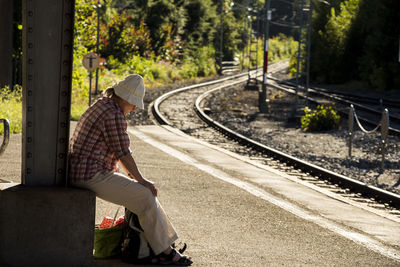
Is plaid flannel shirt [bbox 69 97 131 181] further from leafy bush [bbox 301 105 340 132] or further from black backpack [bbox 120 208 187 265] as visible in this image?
leafy bush [bbox 301 105 340 132]

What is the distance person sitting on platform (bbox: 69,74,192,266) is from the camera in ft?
17.7

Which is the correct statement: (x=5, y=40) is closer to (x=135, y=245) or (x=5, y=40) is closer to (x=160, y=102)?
(x=160, y=102)

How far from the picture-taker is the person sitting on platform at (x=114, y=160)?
5.41 meters

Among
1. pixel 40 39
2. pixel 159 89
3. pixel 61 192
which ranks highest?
pixel 40 39

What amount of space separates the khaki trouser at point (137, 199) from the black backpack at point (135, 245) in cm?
9

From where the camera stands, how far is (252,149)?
16.4 m

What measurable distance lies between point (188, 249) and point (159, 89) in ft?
87.7

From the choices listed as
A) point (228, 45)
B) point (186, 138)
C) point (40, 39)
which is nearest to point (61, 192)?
point (40, 39)

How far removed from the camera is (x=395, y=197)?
1036 centimetres

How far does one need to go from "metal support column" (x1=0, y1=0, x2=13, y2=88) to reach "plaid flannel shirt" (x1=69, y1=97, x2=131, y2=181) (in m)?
14.4

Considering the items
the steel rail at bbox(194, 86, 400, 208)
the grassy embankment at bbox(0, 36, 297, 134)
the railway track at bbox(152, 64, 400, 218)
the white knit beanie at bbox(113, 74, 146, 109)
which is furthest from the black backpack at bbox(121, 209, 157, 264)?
the grassy embankment at bbox(0, 36, 297, 134)

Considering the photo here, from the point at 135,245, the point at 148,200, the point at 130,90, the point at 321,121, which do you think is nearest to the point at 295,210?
the point at 135,245

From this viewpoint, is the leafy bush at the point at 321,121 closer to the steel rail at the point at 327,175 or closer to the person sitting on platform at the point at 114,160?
the steel rail at the point at 327,175

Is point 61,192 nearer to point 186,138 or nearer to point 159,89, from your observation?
point 186,138
